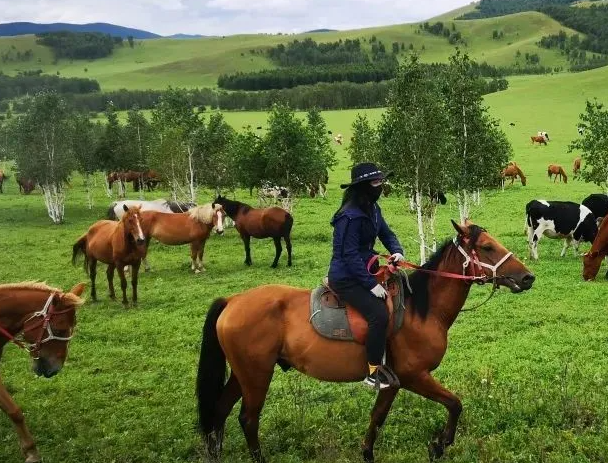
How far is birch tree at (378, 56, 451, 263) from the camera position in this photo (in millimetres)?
18859

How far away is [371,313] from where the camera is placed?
6.42 m

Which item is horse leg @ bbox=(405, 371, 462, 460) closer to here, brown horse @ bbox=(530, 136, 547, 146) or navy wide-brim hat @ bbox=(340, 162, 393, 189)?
navy wide-brim hat @ bbox=(340, 162, 393, 189)

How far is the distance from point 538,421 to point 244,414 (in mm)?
4094

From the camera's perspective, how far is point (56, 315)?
743 centimetres

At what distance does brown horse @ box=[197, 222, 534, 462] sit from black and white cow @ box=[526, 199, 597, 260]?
569 inches

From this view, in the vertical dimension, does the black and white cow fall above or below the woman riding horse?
below

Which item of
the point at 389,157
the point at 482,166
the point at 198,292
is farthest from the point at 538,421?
the point at 482,166

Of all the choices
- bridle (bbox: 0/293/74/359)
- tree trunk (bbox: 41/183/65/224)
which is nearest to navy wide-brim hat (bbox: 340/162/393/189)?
bridle (bbox: 0/293/74/359)

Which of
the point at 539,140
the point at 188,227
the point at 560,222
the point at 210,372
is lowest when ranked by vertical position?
the point at 539,140

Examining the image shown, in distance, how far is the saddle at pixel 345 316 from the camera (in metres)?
6.63

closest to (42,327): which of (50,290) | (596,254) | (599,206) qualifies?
(50,290)

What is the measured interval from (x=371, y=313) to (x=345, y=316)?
417 mm

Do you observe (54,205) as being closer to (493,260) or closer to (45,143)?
(45,143)

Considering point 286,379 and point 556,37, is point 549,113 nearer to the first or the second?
point 286,379
